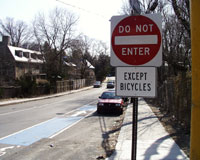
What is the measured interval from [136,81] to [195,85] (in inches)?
29.0

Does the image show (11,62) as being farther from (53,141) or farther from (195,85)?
(195,85)

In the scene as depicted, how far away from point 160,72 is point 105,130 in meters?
19.0

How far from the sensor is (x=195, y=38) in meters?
2.75

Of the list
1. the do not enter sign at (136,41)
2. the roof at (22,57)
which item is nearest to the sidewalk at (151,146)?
the do not enter sign at (136,41)

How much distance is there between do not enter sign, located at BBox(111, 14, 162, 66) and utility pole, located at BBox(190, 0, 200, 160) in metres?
0.44

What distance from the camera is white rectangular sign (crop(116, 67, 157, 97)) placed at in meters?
3.04

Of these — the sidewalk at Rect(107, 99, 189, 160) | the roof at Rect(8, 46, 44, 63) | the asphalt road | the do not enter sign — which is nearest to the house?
the roof at Rect(8, 46, 44, 63)

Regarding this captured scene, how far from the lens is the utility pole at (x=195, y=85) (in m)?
2.64

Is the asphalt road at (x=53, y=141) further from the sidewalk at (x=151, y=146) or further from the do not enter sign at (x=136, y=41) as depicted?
the do not enter sign at (x=136, y=41)

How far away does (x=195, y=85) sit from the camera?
8.90 feet

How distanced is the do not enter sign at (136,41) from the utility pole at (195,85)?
17.4 inches

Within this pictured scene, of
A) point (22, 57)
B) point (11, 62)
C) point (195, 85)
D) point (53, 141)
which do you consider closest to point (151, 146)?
point (53, 141)

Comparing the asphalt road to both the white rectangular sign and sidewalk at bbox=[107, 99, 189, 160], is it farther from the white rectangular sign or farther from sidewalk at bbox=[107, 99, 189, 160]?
the white rectangular sign

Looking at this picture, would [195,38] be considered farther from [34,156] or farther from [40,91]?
[40,91]
